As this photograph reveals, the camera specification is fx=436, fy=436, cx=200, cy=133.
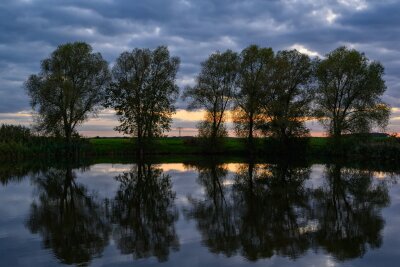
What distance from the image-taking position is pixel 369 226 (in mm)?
11156

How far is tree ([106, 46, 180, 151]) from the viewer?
57.0 m

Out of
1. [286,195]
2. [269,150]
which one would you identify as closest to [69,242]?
[286,195]

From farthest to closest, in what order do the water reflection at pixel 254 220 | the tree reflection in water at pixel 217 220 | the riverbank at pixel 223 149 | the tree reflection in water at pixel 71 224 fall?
1. the riverbank at pixel 223 149
2. the tree reflection in water at pixel 217 220
3. the water reflection at pixel 254 220
4. the tree reflection in water at pixel 71 224

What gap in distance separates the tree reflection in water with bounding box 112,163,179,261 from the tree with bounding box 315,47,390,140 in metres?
37.0

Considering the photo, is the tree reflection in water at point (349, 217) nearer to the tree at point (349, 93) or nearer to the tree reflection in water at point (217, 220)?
the tree reflection in water at point (217, 220)

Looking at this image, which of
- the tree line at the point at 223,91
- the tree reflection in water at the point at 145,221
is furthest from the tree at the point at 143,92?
the tree reflection in water at the point at 145,221

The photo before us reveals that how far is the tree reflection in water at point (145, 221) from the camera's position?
9.12 m

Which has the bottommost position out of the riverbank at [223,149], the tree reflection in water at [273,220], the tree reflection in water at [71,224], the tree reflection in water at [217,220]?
the tree reflection in water at [71,224]

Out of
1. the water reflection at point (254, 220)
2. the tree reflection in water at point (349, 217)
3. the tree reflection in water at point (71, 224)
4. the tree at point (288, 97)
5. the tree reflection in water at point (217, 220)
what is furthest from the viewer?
the tree at point (288, 97)

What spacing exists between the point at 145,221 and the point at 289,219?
3981 mm

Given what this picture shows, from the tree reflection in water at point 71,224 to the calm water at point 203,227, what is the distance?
2 centimetres

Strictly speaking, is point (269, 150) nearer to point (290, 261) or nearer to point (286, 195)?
point (286, 195)

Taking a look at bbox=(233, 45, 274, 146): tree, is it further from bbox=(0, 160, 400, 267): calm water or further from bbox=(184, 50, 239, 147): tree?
bbox=(0, 160, 400, 267): calm water

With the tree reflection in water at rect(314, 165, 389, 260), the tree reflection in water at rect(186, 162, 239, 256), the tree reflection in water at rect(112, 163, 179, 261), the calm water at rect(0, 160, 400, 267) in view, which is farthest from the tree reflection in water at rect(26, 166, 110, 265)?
the tree reflection in water at rect(314, 165, 389, 260)
